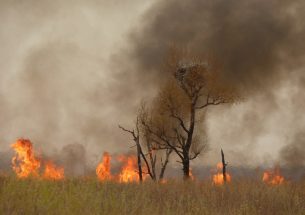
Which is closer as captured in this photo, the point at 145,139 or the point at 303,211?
the point at 303,211

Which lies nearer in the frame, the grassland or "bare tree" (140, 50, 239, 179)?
the grassland

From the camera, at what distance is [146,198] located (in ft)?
46.0

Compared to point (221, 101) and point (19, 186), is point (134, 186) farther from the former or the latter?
point (221, 101)

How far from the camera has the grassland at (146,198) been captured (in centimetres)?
1135

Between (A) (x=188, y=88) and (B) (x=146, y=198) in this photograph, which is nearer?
(B) (x=146, y=198)

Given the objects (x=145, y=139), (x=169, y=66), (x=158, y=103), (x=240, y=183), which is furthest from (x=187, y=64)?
(x=240, y=183)

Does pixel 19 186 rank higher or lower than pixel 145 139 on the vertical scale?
lower

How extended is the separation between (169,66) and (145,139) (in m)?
9.58

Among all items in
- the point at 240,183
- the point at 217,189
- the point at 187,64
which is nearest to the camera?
the point at 217,189

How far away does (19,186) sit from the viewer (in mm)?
13008

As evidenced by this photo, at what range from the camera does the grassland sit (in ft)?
37.2

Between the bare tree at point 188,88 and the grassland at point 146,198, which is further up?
the bare tree at point 188,88

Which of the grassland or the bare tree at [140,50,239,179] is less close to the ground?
the bare tree at [140,50,239,179]

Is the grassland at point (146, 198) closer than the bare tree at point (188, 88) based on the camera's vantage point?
Yes
